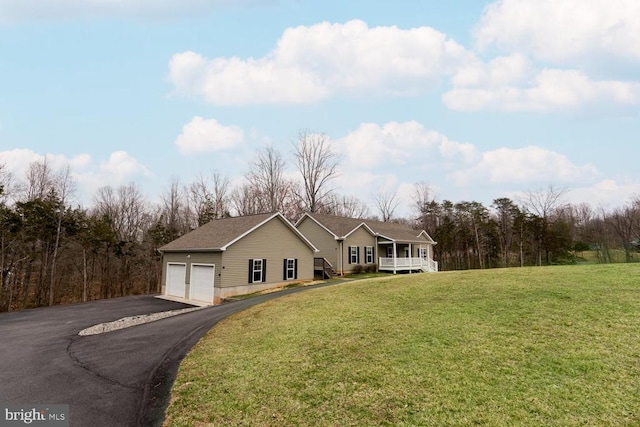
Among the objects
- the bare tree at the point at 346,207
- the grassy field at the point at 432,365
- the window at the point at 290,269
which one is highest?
the bare tree at the point at 346,207

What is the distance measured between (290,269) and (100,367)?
16000mm

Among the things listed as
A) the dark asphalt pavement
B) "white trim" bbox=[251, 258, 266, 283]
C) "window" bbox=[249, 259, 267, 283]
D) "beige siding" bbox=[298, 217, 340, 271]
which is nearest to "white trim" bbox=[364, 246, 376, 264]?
"beige siding" bbox=[298, 217, 340, 271]

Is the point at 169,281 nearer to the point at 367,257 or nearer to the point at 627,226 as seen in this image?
the point at 367,257

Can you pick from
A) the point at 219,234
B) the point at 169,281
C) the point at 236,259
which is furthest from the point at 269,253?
the point at 169,281

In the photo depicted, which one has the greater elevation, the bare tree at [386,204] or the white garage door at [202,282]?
the bare tree at [386,204]

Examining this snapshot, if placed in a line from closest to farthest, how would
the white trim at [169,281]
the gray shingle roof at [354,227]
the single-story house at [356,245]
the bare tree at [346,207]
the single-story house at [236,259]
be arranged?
the single-story house at [236,259]
the white trim at [169,281]
the single-story house at [356,245]
the gray shingle roof at [354,227]
the bare tree at [346,207]

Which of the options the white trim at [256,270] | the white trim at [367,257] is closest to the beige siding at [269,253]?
the white trim at [256,270]

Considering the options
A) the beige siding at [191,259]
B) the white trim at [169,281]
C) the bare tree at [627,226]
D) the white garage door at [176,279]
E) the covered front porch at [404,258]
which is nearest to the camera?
the beige siding at [191,259]

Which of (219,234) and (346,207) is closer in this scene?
(219,234)

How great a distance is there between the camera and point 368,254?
31156 millimetres

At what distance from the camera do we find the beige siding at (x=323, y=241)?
28750mm

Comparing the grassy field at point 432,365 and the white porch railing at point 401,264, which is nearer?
the grassy field at point 432,365

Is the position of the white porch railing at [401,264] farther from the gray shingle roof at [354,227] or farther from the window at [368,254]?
the gray shingle roof at [354,227]

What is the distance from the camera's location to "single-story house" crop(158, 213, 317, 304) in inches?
768
